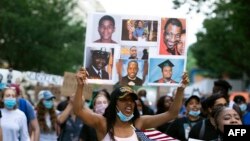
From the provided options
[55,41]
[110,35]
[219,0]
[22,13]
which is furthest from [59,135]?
[55,41]

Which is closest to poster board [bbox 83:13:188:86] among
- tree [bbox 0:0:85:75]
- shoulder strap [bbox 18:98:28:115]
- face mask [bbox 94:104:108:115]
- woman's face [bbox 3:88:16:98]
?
face mask [bbox 94:104:108:115]

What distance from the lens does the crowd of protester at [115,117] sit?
Result: 5.90 m

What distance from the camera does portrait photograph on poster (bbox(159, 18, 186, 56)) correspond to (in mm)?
6996

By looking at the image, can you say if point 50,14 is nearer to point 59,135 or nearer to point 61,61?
point 61,61

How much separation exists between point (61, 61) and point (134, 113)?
29536mm

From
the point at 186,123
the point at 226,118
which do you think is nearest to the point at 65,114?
the point at 186,123

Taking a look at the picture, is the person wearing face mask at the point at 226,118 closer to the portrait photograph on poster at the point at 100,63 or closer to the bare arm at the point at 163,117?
the bare arm at the point at 163,117

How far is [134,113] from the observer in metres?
6.16

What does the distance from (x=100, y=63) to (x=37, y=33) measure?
2428cm

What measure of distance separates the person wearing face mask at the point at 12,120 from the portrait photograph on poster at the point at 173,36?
2028 mm

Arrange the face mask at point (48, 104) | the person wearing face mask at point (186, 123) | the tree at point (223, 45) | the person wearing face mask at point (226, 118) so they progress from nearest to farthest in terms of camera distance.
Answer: the person wearing face mask at point (226, 118) → the person wearing face mask at point (186, 123) → the face mask at point (48, 104) → the tree at point (223, 45)

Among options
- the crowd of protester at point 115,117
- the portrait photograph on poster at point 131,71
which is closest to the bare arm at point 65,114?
the crowd of protester at point 115,117

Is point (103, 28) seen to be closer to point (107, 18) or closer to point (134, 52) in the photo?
point (107, 18)

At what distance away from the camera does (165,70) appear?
22.8 ft
